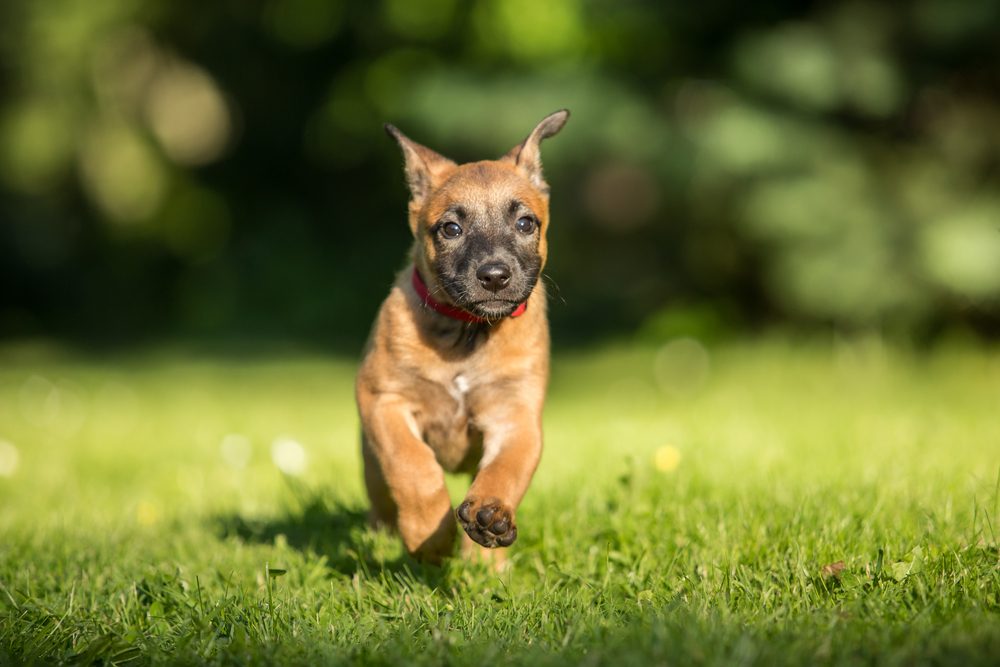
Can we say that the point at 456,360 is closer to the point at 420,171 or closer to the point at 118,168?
the point at 420,171

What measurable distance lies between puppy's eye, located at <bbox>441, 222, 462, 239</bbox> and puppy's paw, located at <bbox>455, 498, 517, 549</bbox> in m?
1.31

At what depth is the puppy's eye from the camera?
4.19 m

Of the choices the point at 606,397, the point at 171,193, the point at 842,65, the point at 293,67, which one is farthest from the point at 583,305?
the point at 171,193

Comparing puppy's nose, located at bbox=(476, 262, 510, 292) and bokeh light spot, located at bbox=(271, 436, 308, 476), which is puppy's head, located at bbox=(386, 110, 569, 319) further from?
bokeh light spot, located at bbox=(271, 436, 308, 476)

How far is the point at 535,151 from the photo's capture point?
457 cm

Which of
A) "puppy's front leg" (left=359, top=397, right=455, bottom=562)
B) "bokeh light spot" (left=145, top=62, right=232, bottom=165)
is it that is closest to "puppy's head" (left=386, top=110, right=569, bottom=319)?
"puppy's front leg" (left=359, top=397, right=455, bottom=562)

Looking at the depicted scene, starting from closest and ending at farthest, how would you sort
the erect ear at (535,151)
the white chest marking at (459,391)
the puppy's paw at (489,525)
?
the puppy's paw at (489,525) < the white chest marking at (459,391) < the erect ear at (535,151)

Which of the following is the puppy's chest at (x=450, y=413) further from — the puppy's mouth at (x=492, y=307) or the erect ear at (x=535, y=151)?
the erect ear at (x=535, y=151)

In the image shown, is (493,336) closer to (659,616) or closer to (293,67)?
(659,616)

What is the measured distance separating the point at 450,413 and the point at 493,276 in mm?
536

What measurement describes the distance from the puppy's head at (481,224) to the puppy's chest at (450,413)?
277mm

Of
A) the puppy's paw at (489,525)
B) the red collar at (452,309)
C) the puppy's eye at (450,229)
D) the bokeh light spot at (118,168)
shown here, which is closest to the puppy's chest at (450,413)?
the red collar at (452,309)

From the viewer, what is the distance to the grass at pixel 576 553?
Answer: 2869 millimetres

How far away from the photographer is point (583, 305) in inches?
544
